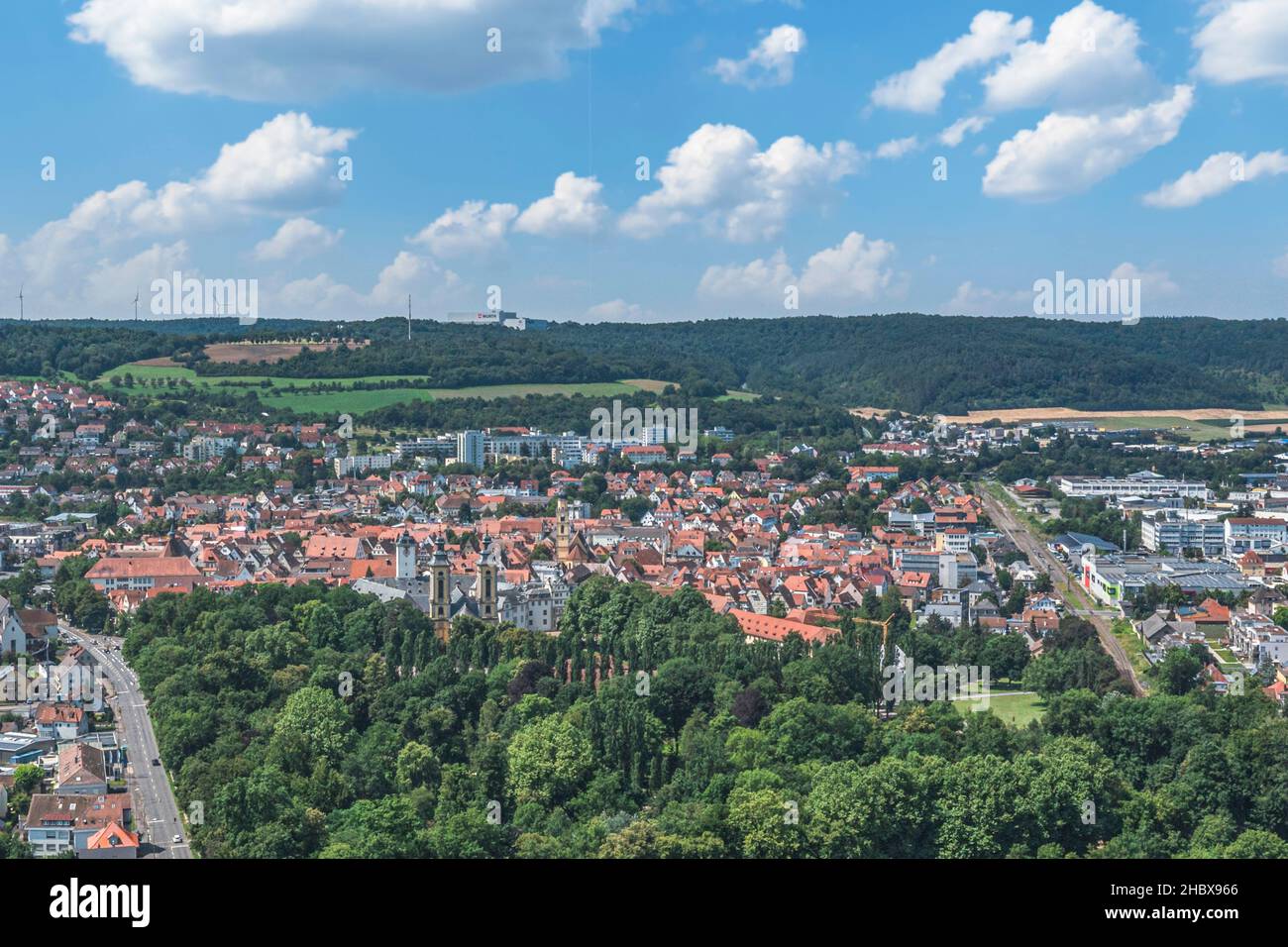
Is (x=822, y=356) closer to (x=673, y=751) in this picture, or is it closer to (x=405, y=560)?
(x=405, y=560)

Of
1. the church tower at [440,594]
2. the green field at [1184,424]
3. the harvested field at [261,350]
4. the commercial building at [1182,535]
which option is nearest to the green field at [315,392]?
the harvested field at [261,350]

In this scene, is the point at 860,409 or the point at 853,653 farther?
the point at 860,409

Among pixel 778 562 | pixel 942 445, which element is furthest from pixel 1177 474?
pixel 778 562

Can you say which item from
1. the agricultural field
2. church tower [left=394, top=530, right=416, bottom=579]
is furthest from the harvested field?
church tower [left=394, top=530, right=416, bottom=579]

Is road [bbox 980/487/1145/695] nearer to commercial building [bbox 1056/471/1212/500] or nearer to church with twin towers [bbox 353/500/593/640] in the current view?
commercial building [bbox 1056/471/1212/500]
